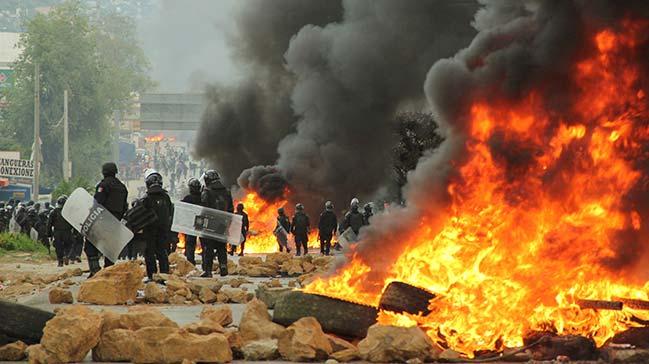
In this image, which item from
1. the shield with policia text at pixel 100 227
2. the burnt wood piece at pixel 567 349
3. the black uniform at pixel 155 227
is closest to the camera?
the burnt wood piece at pixel 567 349

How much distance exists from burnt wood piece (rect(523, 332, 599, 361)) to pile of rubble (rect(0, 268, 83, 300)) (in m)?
10.6

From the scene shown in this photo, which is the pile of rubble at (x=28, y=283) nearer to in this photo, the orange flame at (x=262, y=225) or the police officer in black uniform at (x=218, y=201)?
the police officer in black uniform at (x=218, y=201)

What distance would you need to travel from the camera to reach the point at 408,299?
12.8 meters

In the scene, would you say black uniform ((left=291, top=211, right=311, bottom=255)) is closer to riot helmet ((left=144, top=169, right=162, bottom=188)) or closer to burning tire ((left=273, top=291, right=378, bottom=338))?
riot helmet ((left=144, top=169, right=162, bottom=188))

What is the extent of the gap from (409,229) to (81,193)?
8669 millimetres

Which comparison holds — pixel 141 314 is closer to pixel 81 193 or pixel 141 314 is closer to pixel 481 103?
pixel 481 103

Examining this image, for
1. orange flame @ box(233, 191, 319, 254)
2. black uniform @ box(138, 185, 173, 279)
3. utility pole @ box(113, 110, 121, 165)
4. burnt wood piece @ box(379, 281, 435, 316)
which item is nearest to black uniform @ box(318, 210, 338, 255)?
orange flame @ box(233, 191, 319, 254)

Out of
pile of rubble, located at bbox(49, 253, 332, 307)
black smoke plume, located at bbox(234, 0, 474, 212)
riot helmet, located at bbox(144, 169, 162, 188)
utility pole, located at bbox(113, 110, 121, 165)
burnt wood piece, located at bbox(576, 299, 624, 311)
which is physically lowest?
burnt wood piece, located at bbox(576, 299, 624, 311)

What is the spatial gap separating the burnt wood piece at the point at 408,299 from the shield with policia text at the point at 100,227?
326 inches

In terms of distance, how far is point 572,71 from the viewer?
13688 millimetres

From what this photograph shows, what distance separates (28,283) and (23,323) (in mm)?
11375

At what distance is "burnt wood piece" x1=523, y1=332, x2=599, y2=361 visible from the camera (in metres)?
12.2

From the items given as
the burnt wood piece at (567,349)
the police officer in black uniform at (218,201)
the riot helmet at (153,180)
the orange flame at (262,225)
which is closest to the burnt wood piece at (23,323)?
the burnt wood piece at (567,349)

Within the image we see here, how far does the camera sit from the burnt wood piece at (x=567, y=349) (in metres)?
12.2
